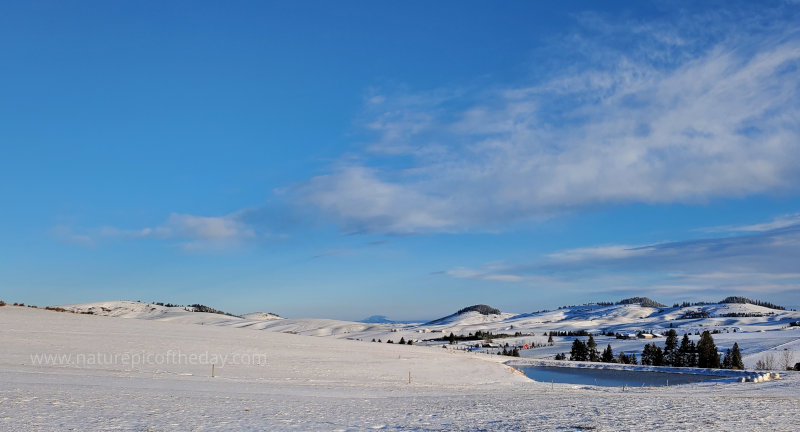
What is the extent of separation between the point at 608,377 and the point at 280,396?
5568 cm

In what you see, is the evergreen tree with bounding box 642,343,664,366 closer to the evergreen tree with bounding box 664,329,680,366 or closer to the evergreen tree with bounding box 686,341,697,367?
the evergreen tree with bounding box 664,329,680,366

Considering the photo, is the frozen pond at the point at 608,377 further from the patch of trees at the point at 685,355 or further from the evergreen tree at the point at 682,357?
the evergreen tree at the point at 682,357

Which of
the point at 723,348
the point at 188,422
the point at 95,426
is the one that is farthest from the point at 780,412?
the point at 723,348

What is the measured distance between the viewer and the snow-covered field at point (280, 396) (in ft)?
56.5

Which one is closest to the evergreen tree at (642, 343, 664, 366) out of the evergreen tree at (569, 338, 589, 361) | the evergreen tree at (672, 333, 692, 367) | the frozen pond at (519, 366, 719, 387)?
the evergreen tree at (672, 333, 692, 367)

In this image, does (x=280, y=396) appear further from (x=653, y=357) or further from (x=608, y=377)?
(x=653, y=357)

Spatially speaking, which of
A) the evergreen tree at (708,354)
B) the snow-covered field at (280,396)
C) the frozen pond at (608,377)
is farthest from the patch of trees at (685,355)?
the snow-covered field at (280,396)

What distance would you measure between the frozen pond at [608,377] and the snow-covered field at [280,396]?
37.8 feet

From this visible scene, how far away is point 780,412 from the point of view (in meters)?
19.9

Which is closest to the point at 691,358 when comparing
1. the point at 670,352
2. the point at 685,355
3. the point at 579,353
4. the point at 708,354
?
the point at 685,355

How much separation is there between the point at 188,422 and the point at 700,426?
50.9 feet

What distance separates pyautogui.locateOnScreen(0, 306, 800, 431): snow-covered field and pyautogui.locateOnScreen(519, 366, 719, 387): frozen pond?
11507 mm

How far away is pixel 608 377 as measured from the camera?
7088 centimetres

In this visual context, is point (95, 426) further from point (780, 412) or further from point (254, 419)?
point (780, 412)
